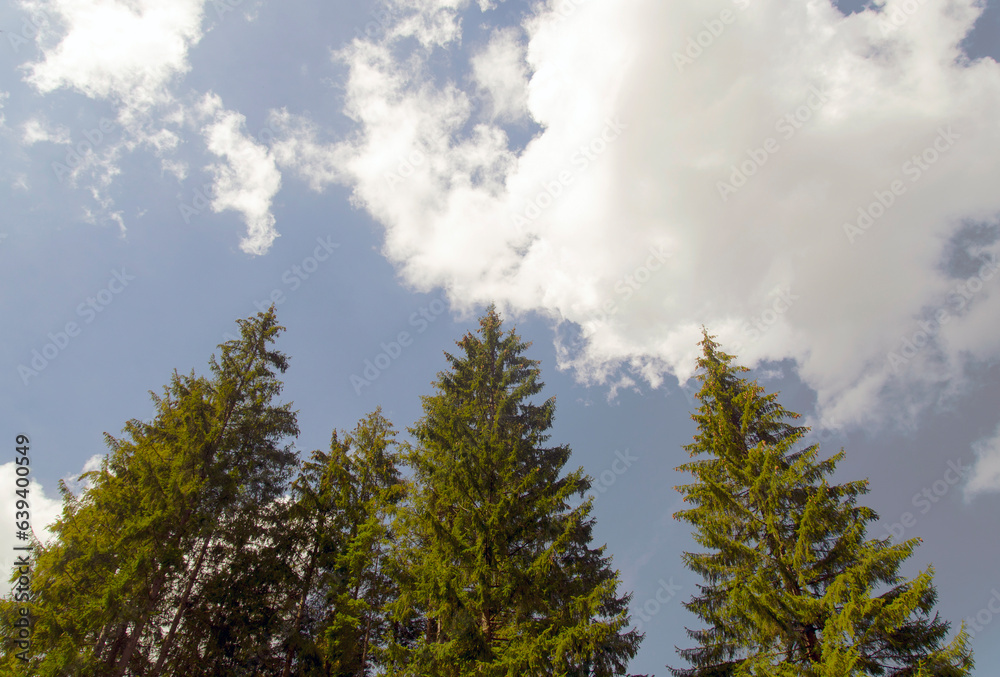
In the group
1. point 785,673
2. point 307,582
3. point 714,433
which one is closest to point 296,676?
point 307,582

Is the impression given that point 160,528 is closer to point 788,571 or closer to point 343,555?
point 343,555

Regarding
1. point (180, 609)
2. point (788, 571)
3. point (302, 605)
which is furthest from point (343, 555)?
point (788, 571)

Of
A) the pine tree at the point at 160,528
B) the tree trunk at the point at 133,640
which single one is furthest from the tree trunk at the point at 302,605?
the tree trunk at the point at 133,640

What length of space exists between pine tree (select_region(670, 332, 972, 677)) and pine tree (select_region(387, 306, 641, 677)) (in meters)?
2.53

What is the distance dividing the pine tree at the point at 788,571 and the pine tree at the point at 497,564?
8.31 ft

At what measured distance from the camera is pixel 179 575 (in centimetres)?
1190

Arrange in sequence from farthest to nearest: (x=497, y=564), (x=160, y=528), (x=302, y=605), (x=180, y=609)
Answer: (x=302, y=605) < (x=180, y=609) < (x=160, y=528) < (x=497, y=564)

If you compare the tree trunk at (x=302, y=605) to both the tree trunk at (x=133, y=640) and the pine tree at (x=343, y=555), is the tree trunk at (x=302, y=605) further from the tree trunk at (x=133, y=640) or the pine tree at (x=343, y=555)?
the tree trunk at (x=133, y=640)

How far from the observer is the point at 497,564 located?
10008 mm

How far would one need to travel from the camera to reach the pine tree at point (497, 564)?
8414 mm

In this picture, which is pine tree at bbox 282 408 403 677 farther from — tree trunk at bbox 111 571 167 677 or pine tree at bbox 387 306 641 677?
tree trunk at bbox 111 571 167 677

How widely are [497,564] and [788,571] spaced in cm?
699

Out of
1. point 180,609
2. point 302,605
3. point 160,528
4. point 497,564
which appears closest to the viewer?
point 497,564

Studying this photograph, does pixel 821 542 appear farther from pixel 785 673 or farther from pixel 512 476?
pixel 512 476
